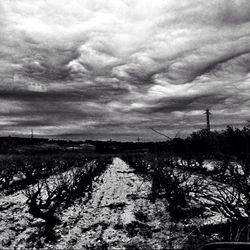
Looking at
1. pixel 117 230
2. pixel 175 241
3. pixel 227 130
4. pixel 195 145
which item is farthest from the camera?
pixel 195 145

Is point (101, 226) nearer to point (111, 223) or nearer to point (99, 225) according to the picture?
point (99, 225)

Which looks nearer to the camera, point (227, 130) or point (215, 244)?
point (215, 244)

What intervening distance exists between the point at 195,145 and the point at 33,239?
34609mm

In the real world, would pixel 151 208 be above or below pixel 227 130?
below

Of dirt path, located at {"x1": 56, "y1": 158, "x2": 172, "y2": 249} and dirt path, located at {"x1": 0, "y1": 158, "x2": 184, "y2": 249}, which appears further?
dirt path, located at {"x1": 56, "y1": 158, "x2": 172, "y2": 249}

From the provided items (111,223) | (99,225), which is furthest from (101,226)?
(111,223)

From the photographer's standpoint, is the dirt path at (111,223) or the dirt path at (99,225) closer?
the dirt path at (99,225)

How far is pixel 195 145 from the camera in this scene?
3894 centimetres

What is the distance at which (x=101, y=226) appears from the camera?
8031 millimetres

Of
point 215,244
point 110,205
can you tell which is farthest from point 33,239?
point 215,244

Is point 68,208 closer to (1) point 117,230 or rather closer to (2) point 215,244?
(1) point 117,230

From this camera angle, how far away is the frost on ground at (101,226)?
6.55 meters

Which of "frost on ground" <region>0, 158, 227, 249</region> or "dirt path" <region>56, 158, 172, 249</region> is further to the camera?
"dirt path" <region>56, 158, 172, 249</region>

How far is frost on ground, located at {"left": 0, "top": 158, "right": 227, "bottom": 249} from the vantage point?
21.5 ft
